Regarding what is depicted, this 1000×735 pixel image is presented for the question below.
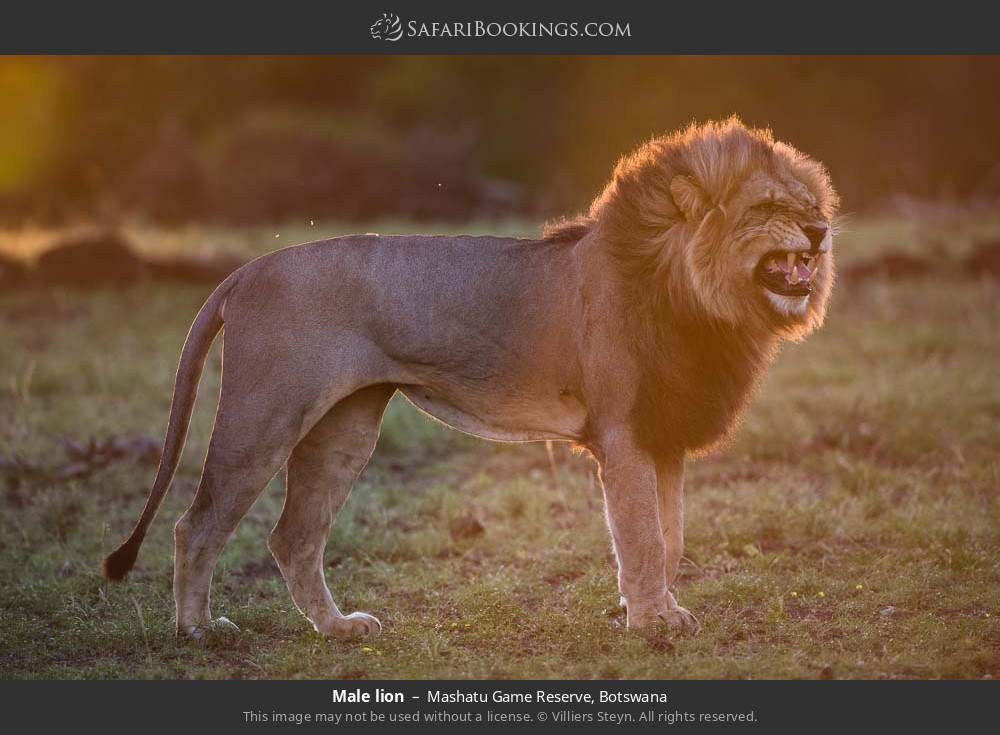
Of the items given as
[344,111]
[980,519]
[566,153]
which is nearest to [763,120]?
[566,153]

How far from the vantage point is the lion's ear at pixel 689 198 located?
16.3 feet

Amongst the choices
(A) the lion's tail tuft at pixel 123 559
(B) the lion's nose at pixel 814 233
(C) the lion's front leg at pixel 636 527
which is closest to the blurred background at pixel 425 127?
(A) the lion's tail tuft at pixel 123 559

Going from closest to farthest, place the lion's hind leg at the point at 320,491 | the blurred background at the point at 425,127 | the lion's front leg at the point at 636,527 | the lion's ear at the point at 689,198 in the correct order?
the lion's front leg at the point at 636,527 → the lion's ear at the point at 689,198 → the lion's hind leg at the point at 320,491 → the blurred background at the point at 425,127

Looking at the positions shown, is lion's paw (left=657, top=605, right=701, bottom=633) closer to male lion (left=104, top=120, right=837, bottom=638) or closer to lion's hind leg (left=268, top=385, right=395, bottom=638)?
male lion (left=104, top=120, right=837, bottom=638)

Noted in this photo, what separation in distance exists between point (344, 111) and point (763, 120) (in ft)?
32.7

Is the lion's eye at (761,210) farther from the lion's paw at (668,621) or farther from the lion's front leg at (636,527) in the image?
the lion's paw at (668,621)

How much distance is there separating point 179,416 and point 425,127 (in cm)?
1906

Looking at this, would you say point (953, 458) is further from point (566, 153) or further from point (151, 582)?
point (566, 153)

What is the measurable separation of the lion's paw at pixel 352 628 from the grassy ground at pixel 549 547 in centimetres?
6

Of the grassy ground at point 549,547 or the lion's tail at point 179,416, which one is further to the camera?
the lion's tail at point 179,416

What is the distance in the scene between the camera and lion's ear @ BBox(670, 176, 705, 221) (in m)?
4.97

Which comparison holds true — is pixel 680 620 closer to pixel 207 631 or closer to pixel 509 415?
pixel 509 415

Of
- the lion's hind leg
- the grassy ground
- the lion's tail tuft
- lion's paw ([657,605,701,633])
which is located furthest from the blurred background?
lion's paw ([657,605,701,633])

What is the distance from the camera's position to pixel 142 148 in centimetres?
2444
